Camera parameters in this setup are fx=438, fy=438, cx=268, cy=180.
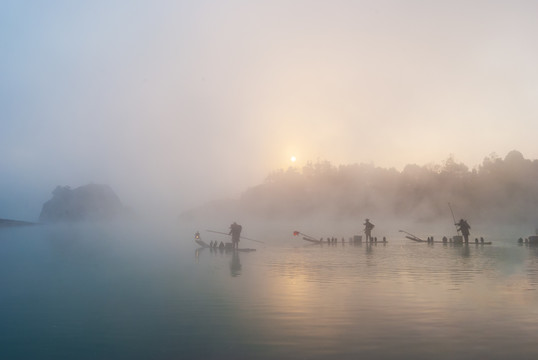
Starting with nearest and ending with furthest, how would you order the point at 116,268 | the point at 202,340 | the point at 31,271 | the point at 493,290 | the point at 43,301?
the point at 202,340, the point at 43,301, the point at 493,290, the point at 31,271, the point at 116,268

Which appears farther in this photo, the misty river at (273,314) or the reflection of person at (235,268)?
the reflection of person at (235,268)

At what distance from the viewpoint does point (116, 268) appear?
910 inches

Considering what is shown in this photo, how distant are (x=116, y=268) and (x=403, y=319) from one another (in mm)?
16727

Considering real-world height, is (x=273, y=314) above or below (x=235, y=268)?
below

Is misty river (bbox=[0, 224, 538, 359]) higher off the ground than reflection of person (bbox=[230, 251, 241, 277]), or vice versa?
reflection of person (bbox=[230, 251, 241, 277])

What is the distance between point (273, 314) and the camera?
38.1 feet

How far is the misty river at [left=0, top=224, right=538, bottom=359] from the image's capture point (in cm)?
873

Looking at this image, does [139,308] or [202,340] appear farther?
[139,308]

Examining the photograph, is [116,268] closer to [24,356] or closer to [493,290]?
[24,356]

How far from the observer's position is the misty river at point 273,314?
28.7ft

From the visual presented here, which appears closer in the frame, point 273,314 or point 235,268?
point 273,314

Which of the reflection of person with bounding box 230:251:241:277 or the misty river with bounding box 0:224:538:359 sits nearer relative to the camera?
the misty river with bounding box 0:224:538:359

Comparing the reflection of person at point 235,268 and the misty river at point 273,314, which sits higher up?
the reflection of person at point 235,268

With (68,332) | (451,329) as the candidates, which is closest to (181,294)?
(68,332)
